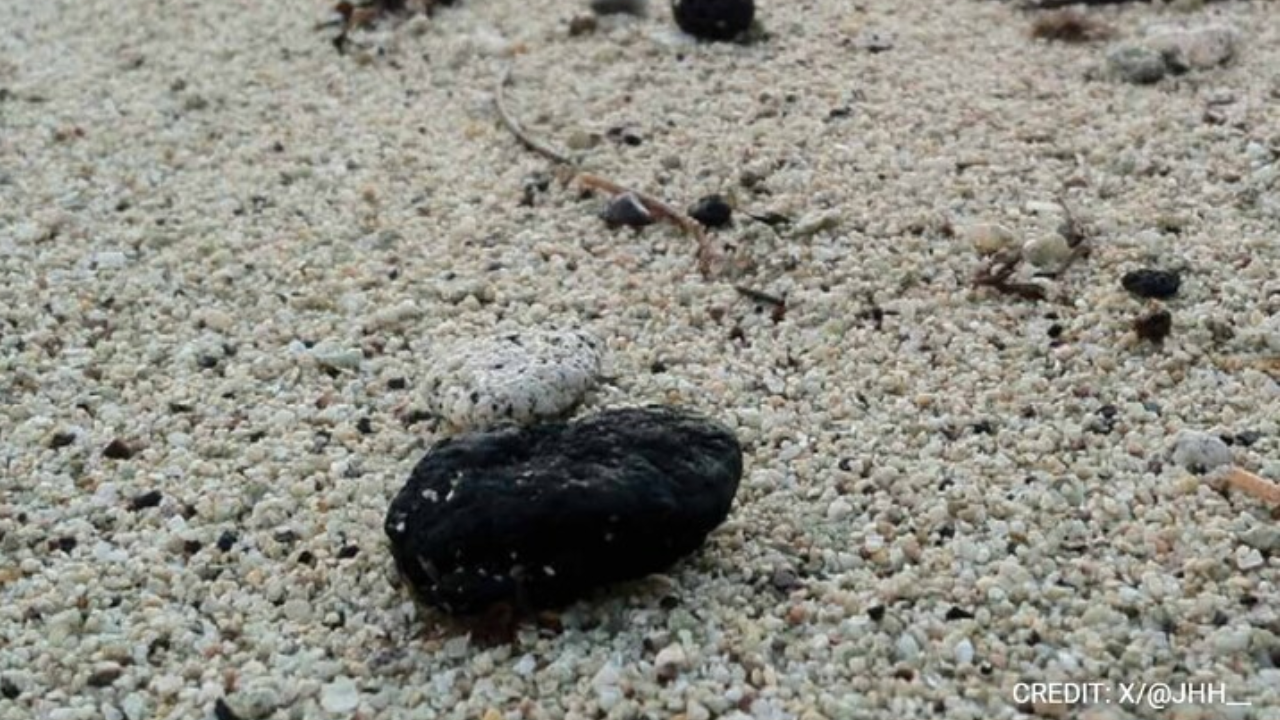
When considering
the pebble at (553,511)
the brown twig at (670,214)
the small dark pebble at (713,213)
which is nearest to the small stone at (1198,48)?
the small dark pebble at (713,213)

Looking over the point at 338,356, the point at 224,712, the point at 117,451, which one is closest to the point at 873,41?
the point at 338,356

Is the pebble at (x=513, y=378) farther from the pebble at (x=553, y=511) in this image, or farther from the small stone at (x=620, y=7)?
the small stone at (x=620, y=7)

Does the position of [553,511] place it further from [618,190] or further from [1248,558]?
[618,190]

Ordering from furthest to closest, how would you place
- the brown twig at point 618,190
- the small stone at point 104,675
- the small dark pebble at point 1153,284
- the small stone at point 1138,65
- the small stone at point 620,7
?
1. the small stone at point 620,7
2. the small stone at point 1138,65
3. the brown twig at point 618,190
4. the small dark pebble at point 1153,284
5. the small stone at point 104,675

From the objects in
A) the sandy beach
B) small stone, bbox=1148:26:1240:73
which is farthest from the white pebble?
small stone, bbox=1148:26:1240:73

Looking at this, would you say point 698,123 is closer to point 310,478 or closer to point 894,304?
point 894,304

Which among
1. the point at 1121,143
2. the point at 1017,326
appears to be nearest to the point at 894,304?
the point at 1017,326
